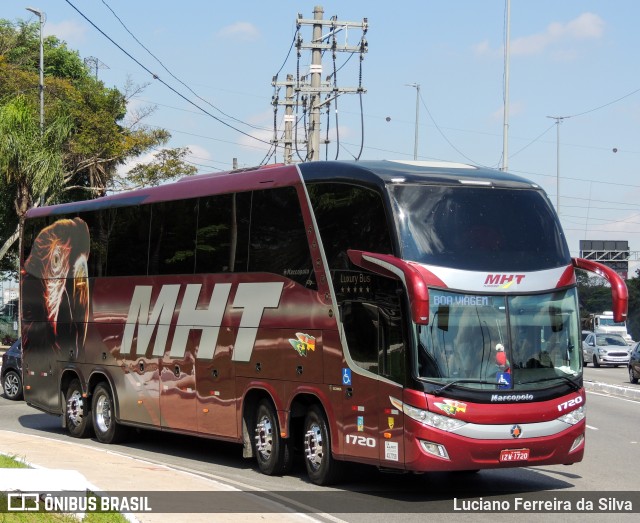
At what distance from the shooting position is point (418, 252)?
41.4 ft

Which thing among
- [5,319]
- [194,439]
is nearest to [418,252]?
[194,439]

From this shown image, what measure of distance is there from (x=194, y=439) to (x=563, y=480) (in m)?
8.24

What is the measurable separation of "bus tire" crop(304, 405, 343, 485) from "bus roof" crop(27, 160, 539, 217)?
9.63ft

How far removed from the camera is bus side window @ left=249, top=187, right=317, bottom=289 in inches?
563

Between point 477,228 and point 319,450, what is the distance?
3.42m

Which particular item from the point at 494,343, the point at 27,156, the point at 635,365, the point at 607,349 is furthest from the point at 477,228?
the point at 607,349

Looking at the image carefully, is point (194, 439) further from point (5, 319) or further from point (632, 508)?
point (5, 319)

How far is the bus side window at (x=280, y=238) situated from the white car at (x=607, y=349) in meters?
41.2

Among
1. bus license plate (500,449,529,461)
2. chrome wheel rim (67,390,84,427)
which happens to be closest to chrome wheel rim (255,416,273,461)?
bus license plate (500,449,529,461)

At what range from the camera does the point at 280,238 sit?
14.8 m

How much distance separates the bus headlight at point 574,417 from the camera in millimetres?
12852

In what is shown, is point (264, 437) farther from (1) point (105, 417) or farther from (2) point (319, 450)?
(1) point (105, 417)

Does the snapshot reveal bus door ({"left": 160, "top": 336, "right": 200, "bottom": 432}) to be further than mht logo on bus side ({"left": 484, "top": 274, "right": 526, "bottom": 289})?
Yes

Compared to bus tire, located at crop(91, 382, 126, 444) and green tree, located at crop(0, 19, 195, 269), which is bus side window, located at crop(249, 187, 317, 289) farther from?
green tree, located at crop(0, 19, 195, 269)
